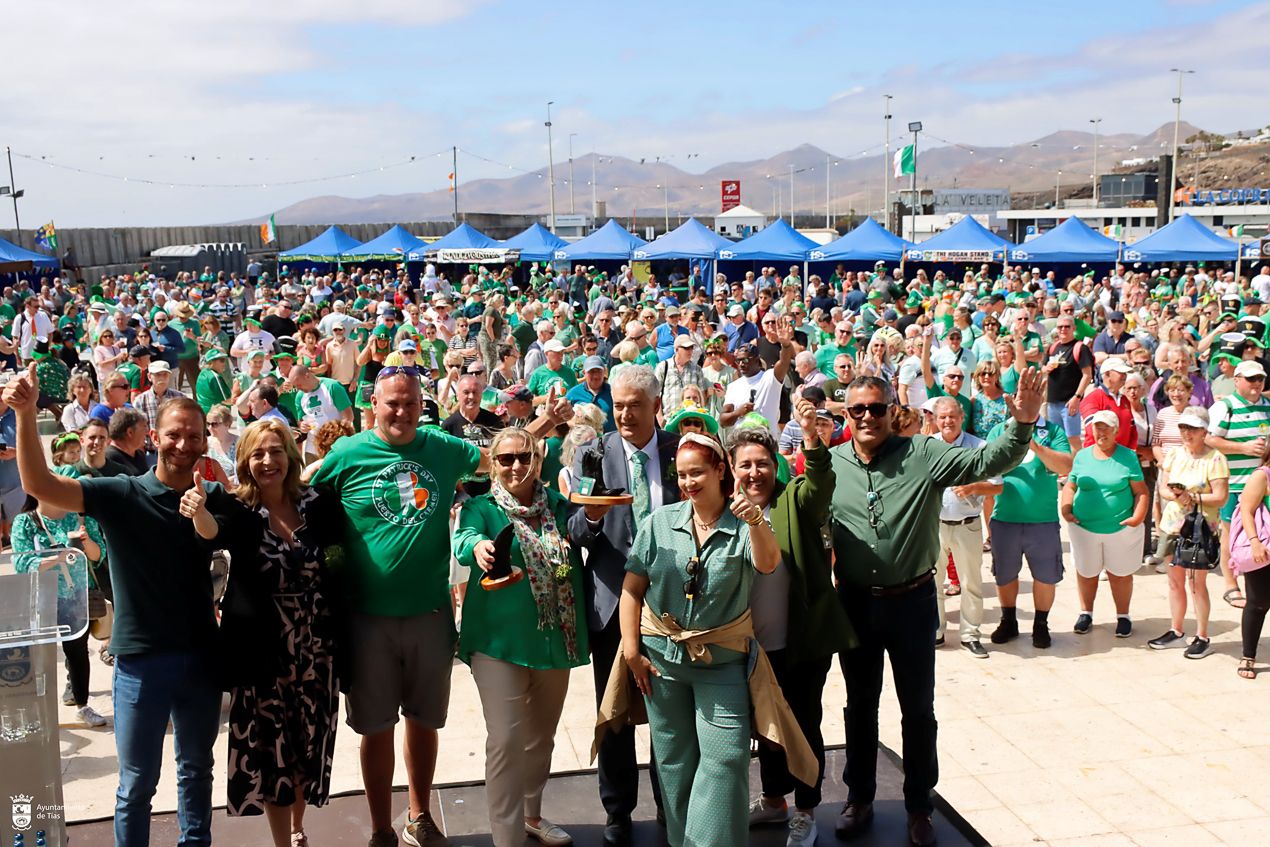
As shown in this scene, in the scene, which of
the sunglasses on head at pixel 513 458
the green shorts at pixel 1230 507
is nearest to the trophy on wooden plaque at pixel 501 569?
the sunglasses on head at pixel 513 458

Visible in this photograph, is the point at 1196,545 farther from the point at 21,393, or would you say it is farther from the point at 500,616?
the point at 21,393

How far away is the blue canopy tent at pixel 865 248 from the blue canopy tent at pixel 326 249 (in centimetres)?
1237

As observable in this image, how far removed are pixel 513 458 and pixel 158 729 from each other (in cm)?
139

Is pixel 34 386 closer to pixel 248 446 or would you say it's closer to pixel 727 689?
pixel 248 446

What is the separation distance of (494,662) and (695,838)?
863mm

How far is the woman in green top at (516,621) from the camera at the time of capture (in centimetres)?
360

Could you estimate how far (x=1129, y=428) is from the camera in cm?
689

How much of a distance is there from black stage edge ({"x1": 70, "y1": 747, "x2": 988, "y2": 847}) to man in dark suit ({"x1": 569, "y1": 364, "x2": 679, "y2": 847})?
218mm

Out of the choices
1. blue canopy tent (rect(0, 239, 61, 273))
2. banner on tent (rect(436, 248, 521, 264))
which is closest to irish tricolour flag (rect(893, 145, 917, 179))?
banner on tent (rect(436, 248, 521, 264))

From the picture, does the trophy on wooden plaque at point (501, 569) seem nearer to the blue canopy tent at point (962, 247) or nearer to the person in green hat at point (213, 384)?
the person in green hat at point (213, 384)

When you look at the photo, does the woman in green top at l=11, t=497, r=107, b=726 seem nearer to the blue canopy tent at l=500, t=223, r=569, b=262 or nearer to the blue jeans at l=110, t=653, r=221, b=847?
the blue jeans at l=110, t=653, r=221, b=847

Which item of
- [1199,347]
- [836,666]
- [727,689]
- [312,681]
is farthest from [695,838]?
[1199,347]

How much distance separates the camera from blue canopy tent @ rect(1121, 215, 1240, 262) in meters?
20.6

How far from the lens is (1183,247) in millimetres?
20953
